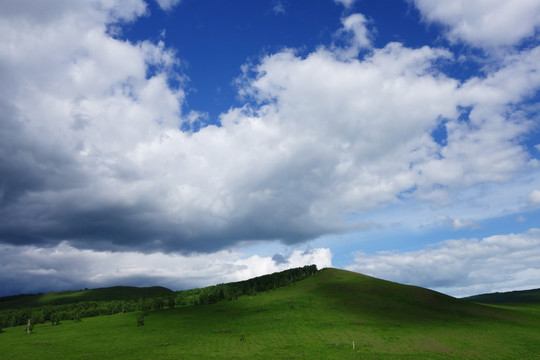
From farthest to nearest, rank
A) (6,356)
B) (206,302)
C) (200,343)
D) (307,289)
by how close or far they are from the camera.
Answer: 1. (206,302)
2. (307,289)
3. (200,343)
4. (6,356)

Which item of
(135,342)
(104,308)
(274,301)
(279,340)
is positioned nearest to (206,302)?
(274,301)

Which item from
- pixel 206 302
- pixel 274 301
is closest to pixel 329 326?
pixel 274 301

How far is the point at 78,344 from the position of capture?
9062 cm

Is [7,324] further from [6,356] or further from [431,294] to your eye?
[431,294]

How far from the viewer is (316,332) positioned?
305ft

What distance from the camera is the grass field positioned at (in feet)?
240

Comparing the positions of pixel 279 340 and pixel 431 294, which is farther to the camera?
pixel 431 294

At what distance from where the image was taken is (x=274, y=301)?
145 m

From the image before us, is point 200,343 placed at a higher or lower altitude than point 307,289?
lower

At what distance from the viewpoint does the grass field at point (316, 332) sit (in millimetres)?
73188

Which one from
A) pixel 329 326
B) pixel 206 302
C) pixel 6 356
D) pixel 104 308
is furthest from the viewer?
pixel 104 308

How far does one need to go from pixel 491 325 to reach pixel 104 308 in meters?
183

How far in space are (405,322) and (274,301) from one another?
57.2m

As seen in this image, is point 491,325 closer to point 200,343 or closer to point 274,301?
point 274,301
